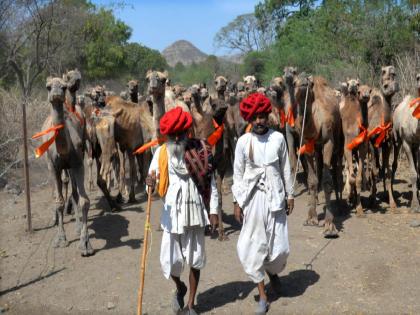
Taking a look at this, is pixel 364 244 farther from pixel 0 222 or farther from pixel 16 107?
pixel 16 107

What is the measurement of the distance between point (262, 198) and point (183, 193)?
2.88ft

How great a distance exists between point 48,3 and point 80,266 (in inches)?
869

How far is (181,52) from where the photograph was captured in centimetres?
16425

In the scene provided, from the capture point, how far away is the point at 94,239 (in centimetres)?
911

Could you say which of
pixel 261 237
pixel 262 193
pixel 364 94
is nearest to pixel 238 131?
pixel 364 94

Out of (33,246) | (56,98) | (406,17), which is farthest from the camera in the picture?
(406,17)

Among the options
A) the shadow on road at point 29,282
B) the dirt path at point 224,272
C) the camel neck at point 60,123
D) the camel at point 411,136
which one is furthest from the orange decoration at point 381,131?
the shadow on road at point 29,282

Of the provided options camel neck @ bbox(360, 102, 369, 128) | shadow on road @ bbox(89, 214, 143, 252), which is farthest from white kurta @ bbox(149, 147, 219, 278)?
camel neck @ bbox(360, 102, 369, 128)

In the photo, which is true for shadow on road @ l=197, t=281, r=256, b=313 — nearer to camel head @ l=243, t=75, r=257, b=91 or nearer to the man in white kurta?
the man in white kurta

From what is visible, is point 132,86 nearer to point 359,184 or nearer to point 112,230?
point 112,230

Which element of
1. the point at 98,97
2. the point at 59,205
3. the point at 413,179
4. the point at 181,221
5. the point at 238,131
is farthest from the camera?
the point at 98,97

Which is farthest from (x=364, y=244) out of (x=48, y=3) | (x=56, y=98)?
(x=48, y=3)

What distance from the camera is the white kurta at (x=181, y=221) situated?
5.54 metres

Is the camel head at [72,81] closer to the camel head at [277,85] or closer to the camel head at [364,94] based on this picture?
the camel head at [277,85]
